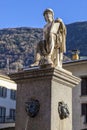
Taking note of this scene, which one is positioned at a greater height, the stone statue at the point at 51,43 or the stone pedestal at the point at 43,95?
the stone statue at the point at 51,43

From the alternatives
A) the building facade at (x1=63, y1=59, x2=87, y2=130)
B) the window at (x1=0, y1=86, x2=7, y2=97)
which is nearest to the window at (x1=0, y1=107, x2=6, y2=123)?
the window at (x1=0, y1=86, x2=7, y2=97)

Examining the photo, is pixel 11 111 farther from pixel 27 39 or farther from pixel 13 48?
pixel 27 39

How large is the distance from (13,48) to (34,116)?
171 m

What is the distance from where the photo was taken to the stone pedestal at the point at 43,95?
1220 cm

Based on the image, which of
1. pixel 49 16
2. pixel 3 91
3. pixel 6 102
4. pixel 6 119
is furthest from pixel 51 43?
pixel 6 102

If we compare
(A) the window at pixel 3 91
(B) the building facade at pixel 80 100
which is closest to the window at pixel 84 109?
(B) the building facade at pixel 80 100

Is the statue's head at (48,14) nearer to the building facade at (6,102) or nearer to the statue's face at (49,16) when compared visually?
the statue's face at (49,16)

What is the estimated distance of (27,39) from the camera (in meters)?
199

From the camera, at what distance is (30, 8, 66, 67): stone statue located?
13.0 meters

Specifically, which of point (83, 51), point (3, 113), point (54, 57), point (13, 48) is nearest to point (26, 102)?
point (54, 57)

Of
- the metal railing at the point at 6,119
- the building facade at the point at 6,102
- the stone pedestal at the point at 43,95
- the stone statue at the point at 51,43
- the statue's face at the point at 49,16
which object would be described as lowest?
the metal railing at the point at 6,119

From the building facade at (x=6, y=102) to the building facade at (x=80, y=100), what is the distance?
16030mm

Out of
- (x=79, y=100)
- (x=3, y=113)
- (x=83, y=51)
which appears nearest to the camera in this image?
(x=79, y=100)

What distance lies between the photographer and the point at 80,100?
45.3 meters
